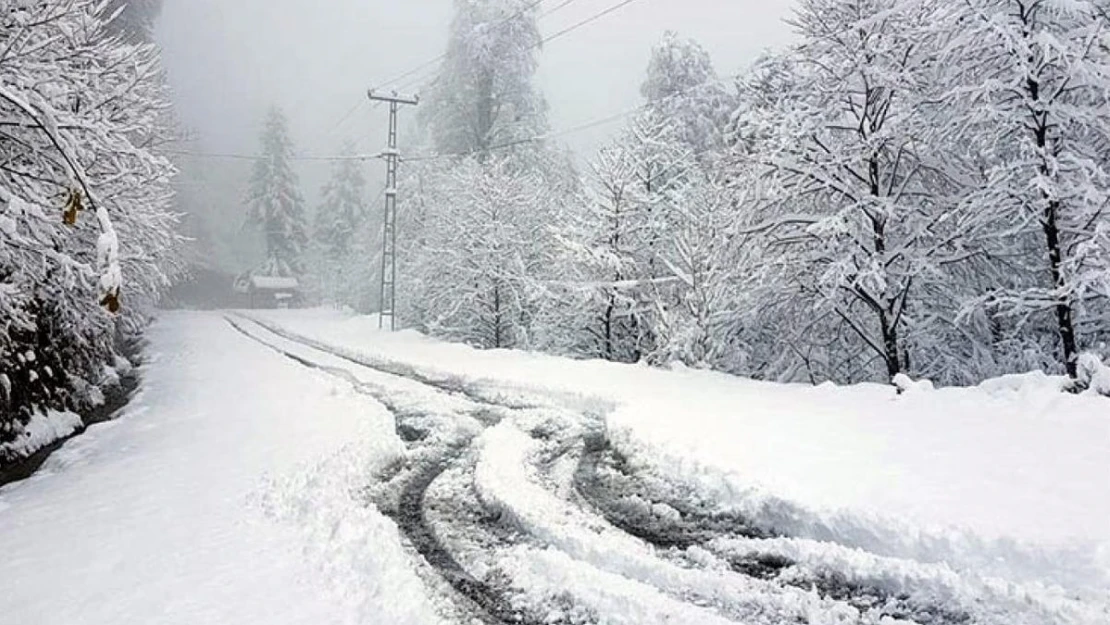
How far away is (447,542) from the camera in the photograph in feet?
18.5

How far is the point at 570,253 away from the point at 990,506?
52.1ft

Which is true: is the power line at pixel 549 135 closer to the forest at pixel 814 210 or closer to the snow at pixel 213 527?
the forest at pixel 814 210

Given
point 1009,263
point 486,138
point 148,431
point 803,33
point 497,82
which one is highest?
point 497,82

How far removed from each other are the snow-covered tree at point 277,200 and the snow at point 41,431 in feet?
190

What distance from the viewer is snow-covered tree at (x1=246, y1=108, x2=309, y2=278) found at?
219ft

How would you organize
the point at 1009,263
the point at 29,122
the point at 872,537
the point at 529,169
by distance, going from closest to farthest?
1. the point at 872,537
2. the point at 29,122
3. the point at 1009,263
4. the point at 529,169

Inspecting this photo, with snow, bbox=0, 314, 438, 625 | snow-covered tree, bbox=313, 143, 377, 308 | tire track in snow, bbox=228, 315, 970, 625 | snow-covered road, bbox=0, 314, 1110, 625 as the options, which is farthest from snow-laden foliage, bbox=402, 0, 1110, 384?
snow-covered tree, bbox=313, 143, 377, 308

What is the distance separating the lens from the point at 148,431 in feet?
37.1

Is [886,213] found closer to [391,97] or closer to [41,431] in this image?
[41,431]

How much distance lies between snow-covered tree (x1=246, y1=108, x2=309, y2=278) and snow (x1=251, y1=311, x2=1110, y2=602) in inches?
2441

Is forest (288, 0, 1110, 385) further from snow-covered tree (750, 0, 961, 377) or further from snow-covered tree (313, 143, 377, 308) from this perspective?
snow-covered tree (313, 143, 377, 308)

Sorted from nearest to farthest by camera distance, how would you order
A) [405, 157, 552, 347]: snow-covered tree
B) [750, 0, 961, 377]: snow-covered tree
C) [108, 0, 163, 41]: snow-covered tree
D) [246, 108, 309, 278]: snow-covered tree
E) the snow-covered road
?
1. the snow-covered road
2. [750, 0, 961, 377]: snow-covered tree
3. [405, 157, 552, 347]: snow-covered tree
4. [108, 0, 163, 41]: snow-covered tree
5. [246, 108, 309, 278]: snow-covered tree

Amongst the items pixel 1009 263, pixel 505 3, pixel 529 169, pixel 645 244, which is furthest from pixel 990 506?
pixel 505 3

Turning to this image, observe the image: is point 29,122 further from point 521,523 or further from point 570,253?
point 570,253
